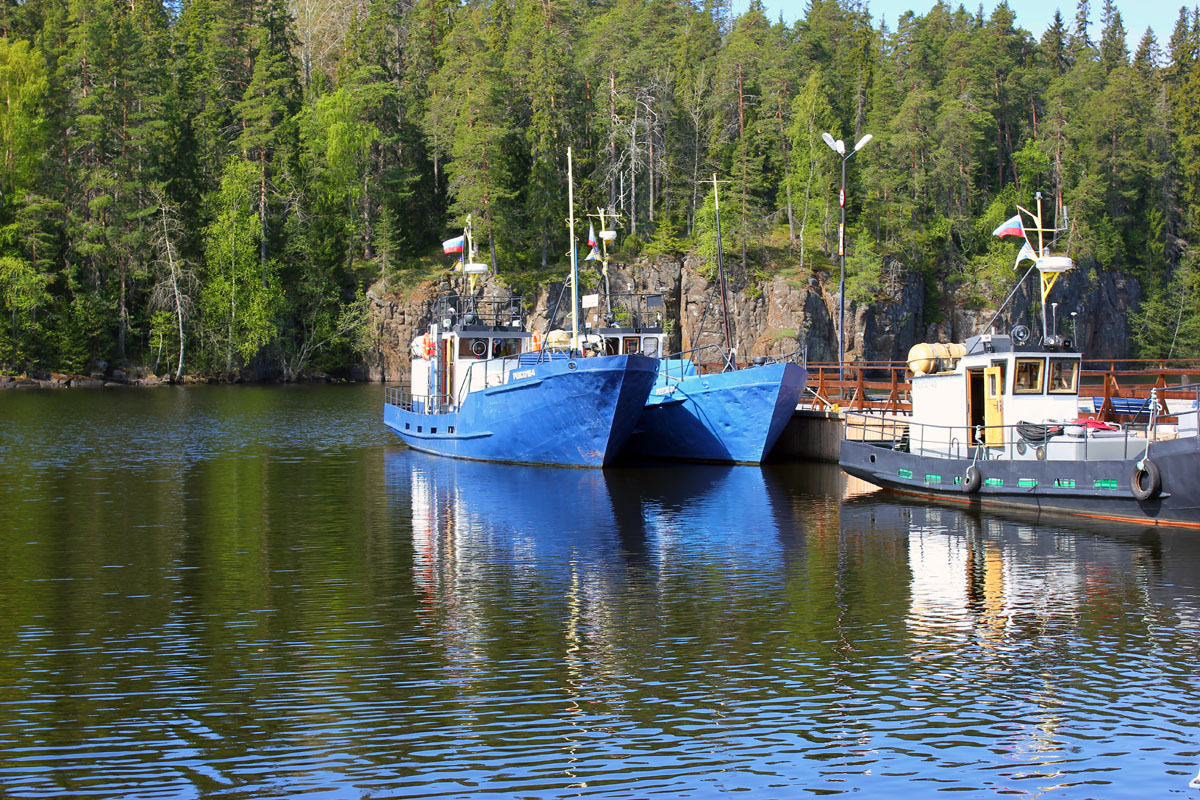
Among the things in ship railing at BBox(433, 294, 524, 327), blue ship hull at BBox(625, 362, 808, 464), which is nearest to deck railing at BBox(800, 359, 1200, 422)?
blue ship hull at BBox(625, 362, 808, 464)

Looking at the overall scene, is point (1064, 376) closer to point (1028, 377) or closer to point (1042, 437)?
point (1028, 377)

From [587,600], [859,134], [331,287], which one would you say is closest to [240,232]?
[331,287]

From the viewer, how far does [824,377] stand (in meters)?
38.8

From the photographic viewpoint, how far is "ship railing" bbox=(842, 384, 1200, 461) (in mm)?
23078

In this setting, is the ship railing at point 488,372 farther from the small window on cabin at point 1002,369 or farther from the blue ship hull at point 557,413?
the small window on cabin at point 1002,369

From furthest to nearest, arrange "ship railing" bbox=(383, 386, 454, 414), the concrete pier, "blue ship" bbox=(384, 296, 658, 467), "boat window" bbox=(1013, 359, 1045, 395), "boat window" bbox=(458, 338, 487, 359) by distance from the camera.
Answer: "ship railing" bbox=(383, 386, 454, 414)
"boat window" bbox=(458, 338, 487, 359)
the concrete pier
"blue ship" bbox=(384, 296, 658, 467)
"boat window" bbox=(1013, 359, 1045, 395)

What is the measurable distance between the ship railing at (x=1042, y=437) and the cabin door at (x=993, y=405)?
30 mm

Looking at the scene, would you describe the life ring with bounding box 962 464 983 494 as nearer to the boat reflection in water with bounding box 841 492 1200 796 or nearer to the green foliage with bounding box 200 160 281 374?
the boat reflection in water with bounding box 841 492 1200 796

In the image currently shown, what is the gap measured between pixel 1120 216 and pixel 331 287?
7185 centimetres

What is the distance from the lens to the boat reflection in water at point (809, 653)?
10.3 metres

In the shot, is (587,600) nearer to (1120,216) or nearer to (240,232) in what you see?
(240,232)

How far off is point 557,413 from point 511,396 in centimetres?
169

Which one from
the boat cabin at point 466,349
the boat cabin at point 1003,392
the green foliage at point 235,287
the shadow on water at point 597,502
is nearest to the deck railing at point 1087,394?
the boat cabin at point 1003,392

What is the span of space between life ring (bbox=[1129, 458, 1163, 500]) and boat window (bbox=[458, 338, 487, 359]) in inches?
855
